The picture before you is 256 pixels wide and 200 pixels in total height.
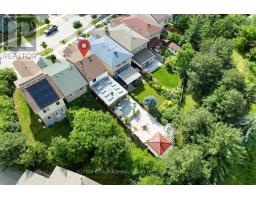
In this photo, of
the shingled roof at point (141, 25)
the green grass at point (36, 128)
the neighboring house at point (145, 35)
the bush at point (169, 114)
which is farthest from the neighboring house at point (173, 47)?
the green grass at point (36, 128)

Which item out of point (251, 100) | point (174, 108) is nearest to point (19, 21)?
point (174, 108)

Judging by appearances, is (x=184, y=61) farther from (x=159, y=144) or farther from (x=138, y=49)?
(x=159, y=144)

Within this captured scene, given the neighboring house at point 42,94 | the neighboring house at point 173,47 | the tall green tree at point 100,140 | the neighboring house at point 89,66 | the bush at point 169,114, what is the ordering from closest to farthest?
the tall green tree at point 100,140 → the neighboring house at point 42,94 → the bush at point 169,114 → the neighboring house at point 89,66 → the neighboring house at point 173,47

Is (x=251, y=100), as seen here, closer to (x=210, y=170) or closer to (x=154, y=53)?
(x=210, y=170)

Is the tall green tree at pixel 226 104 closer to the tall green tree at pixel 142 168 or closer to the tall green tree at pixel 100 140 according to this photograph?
the tall green tree at pixel 142 168

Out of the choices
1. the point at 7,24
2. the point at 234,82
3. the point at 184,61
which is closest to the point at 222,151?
the point at 234,82

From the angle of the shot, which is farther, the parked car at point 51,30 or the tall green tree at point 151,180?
the parked car at point 51,30

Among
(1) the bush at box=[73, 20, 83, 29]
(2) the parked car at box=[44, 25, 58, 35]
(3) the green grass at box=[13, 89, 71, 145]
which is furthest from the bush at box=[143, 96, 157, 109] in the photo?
(2) the parked car at box=[44, 25, 58, 35]
